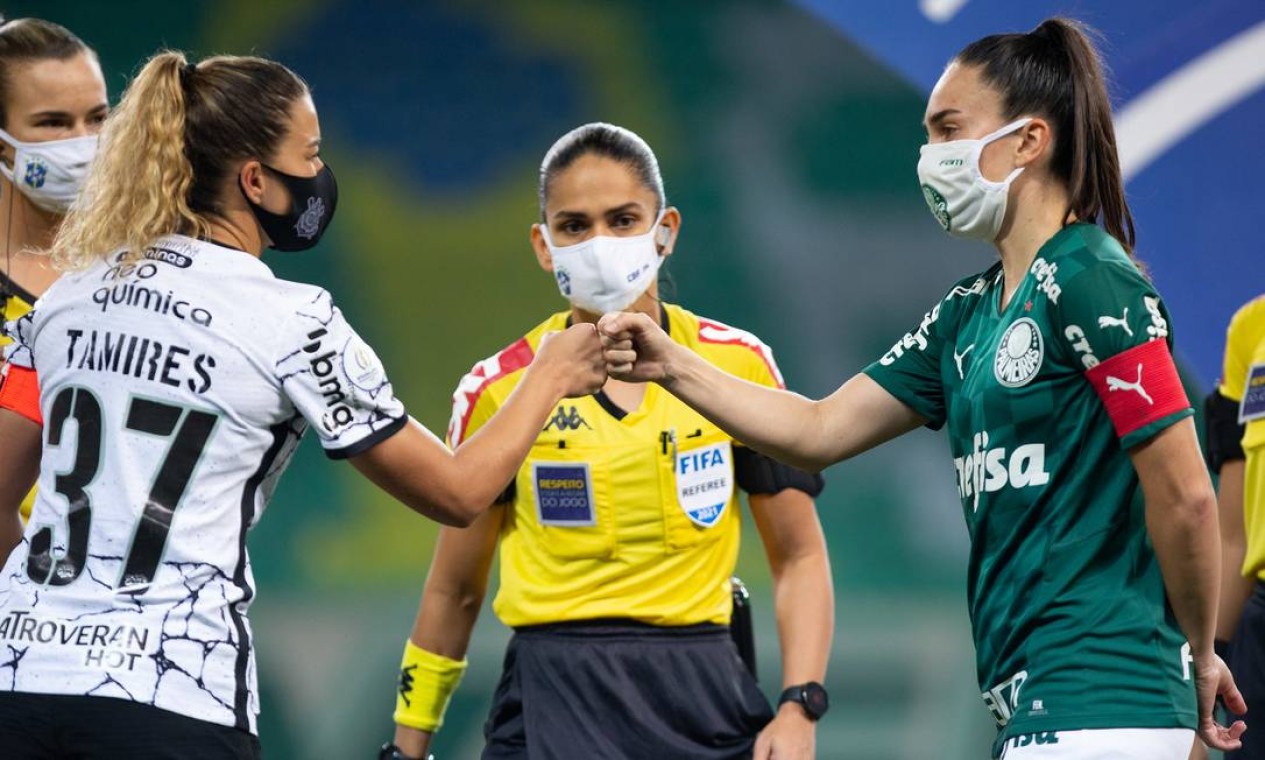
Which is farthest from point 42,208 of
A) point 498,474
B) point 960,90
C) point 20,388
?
point 960,90

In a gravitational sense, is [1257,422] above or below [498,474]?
above

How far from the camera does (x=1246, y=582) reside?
12.8 ft

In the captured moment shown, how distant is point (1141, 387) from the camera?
226cm

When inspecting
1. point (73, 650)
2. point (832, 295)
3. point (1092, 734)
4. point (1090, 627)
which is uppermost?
point (832, 295)

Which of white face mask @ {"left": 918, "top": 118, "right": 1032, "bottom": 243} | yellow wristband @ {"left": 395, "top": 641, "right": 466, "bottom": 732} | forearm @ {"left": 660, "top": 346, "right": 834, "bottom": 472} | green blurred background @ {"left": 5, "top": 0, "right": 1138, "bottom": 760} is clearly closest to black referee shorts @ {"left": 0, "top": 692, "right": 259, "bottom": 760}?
forearm @ {"left": 660, "top": 346, "right": 834, "bottom": 472}

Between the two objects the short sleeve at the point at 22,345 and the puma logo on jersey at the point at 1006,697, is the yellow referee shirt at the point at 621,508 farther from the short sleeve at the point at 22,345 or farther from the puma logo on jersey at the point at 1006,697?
the short sleeve at the point at 22,345

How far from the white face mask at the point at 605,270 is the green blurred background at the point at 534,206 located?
280 cm

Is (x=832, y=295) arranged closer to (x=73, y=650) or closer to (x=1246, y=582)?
(x=1246, y=582)

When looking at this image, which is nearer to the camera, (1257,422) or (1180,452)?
(1180,452)

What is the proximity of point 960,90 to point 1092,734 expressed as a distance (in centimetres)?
102

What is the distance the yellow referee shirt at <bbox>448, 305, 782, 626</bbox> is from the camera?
3285mm

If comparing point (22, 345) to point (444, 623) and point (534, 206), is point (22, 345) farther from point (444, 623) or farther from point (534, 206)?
point (534, 206)

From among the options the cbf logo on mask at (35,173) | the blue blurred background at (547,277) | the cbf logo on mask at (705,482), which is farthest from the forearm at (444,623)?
the blue blurred background at (547,277)

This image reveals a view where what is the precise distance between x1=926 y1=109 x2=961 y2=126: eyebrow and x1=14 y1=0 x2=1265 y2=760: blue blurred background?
318 cm
